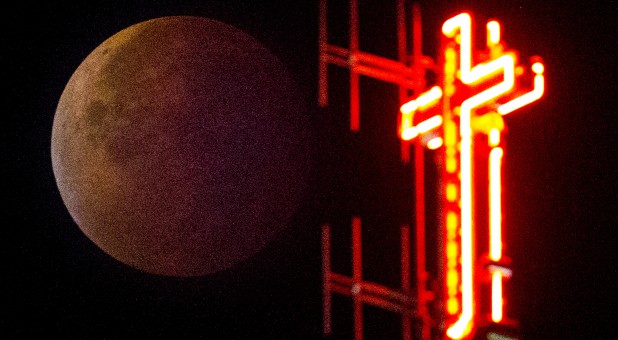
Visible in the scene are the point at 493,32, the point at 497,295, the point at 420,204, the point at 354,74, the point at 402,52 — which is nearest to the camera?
the point at 497,295

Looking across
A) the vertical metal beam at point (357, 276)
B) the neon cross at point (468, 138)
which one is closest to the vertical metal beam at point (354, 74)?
the vertical metal beam at point (357, 276)

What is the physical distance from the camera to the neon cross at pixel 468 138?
4.02 meters

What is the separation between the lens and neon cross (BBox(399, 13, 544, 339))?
4016 mm

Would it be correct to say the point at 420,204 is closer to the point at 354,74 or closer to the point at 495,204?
the point at 495,204

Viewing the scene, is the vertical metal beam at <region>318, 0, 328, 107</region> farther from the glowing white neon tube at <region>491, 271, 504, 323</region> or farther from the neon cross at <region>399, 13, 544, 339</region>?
the glowing white neon tube at <region>491, 271, 504, 323</region>

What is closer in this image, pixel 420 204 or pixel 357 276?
pixel 420 204

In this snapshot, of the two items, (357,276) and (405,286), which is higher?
(357,276)

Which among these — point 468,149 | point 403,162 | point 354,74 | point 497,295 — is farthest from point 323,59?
point 497,295

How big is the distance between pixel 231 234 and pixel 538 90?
3.03 m

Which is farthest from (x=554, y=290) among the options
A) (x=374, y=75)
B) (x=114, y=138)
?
(x=114, y=138)

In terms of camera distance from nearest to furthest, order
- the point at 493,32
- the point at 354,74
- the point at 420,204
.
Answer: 1. the point at 493,32
2. the point at 420,204
3. the point at 354,74

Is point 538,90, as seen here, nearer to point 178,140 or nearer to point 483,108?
point 483,108

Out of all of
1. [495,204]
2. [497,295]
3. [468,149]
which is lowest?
[497,295]

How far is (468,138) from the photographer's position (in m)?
4.11
